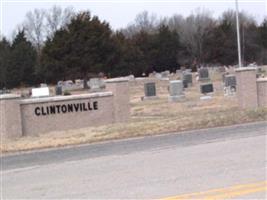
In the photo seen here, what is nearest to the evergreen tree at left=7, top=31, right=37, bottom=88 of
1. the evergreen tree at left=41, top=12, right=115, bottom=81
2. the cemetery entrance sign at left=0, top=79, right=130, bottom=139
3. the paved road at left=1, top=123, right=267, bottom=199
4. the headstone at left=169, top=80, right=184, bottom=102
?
the evergreen tree at left=41, top=12, right=115, bottom=81

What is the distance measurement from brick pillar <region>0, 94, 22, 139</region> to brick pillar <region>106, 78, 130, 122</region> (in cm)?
354

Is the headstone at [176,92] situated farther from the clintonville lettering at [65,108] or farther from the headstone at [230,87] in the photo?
the clintonville lettering at [65,108]

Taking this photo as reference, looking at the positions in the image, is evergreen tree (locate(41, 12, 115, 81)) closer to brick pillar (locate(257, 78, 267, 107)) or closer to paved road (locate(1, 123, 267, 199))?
brick pillar (locate(257, 78, 267, 107))

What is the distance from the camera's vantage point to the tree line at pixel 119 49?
61.3 meters

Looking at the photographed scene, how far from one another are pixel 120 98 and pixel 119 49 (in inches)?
1721

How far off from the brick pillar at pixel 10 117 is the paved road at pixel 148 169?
4.29 meters

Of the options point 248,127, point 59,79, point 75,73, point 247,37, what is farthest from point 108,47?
point 248,127

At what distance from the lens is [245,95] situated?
70.4 feet

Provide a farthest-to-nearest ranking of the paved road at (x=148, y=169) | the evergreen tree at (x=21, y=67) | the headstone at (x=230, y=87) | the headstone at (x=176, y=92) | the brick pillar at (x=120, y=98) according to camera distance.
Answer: the evergreen tree at (x=21, y=67), the headstone at (x=230, y=87), the headstone at (x=176, y=92), the brick pillar at (x=120, y=98), the paved road at (x=148, y=169)

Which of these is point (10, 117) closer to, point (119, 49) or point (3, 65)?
point (119, 49)

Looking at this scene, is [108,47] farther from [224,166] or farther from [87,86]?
[224,166]

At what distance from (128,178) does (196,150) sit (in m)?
3.06

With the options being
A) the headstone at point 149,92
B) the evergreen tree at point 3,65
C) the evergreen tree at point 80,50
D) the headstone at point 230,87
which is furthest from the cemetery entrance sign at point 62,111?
the evergreen tree at point 3,65

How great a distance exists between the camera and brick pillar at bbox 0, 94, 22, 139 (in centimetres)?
1770
